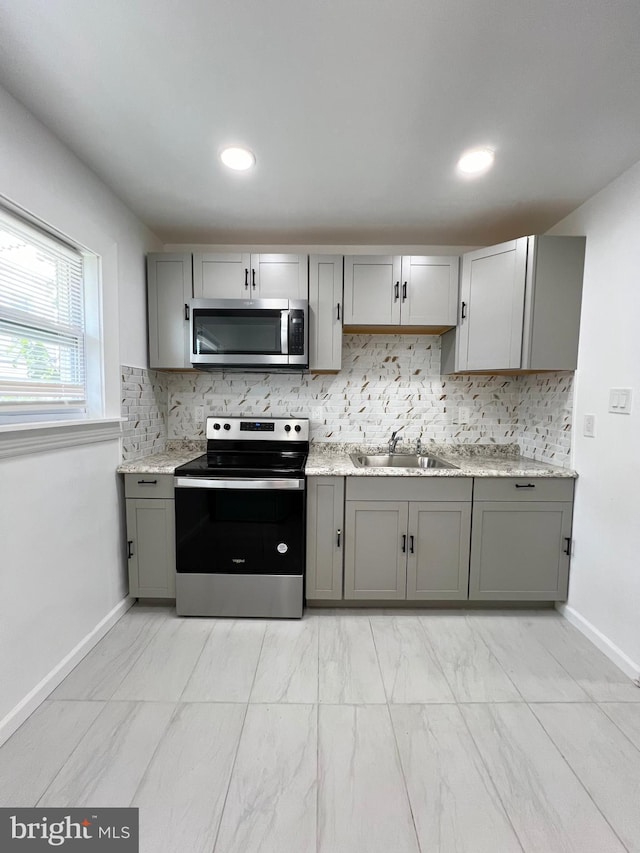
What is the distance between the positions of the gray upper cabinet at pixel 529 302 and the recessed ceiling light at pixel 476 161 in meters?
0.55

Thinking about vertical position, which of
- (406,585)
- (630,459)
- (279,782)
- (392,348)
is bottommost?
(279,782)

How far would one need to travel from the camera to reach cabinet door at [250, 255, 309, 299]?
7.34 ft

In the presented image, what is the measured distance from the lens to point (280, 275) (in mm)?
2240

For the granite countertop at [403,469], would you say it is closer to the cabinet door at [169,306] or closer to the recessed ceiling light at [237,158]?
the cabinet door at [169,306]

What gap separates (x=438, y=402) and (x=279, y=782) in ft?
7.41

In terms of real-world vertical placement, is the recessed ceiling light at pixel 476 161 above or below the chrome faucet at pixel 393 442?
above

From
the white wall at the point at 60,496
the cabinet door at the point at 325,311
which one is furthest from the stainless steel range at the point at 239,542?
the cabinet door at the point at 325,311

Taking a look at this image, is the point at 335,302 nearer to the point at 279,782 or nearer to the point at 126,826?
the point at 279,782

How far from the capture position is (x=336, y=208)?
2.01 meters

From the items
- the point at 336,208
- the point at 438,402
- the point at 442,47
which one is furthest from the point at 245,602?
the point at 442,47

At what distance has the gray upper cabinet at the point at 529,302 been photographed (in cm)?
198

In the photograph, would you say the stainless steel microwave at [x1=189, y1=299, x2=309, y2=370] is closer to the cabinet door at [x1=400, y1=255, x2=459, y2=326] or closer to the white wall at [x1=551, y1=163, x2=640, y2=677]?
the cabinet door at [x1=400, y1=255, x2=459, y2=326]

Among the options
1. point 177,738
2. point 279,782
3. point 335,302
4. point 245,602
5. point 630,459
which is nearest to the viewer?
point 279,782

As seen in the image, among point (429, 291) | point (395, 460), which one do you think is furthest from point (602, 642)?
point (429, 291)
